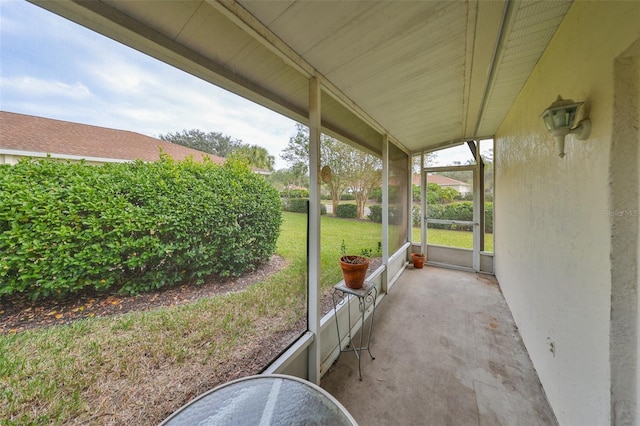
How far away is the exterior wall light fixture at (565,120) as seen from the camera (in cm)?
120

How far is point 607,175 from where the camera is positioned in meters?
1.04

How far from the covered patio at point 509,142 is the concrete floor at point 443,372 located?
0.05ft

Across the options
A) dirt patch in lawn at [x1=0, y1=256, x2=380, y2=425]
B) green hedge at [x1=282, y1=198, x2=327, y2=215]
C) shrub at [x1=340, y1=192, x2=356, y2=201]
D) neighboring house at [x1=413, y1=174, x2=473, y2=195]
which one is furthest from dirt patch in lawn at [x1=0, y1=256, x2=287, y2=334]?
neighboring house at [x1=413, y1=174, x2=473, y2=195]

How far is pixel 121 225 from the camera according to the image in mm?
1020

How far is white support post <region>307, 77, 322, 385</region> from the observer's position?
177 centimetres

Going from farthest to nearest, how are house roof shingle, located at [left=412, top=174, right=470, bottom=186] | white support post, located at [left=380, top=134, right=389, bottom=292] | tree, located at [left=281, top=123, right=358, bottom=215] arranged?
1. house roof shingle, located at [left=412, top=174, right=470, bottom=186]
2. white support post, located at [left=380, top=134, right=389, bottom=292]
3. tree, located at [left=281, top=123, right=358, bottom=215]

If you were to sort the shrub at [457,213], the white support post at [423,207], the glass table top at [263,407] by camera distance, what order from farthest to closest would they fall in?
the white support post at [423,207] → the shrub at [457,213] → the glass table top at [263,407]

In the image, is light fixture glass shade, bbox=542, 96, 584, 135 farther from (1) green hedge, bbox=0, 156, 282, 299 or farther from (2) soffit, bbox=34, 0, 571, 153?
(1) green hedge, bbox=0, 156, 282, 299

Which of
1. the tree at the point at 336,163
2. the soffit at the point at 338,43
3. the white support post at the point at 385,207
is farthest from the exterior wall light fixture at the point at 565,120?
the white support post at the point at 385,207

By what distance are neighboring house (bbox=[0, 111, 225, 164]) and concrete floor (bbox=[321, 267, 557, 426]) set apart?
212 cm

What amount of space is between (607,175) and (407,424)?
6.13ft

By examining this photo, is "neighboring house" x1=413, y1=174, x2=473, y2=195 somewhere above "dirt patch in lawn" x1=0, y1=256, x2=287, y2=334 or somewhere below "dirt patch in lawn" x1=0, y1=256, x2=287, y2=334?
above

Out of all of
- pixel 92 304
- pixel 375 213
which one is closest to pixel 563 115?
pixel 375 213

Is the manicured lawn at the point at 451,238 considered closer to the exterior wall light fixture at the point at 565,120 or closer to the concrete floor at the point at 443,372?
the concrete floor at the point at 443,372
